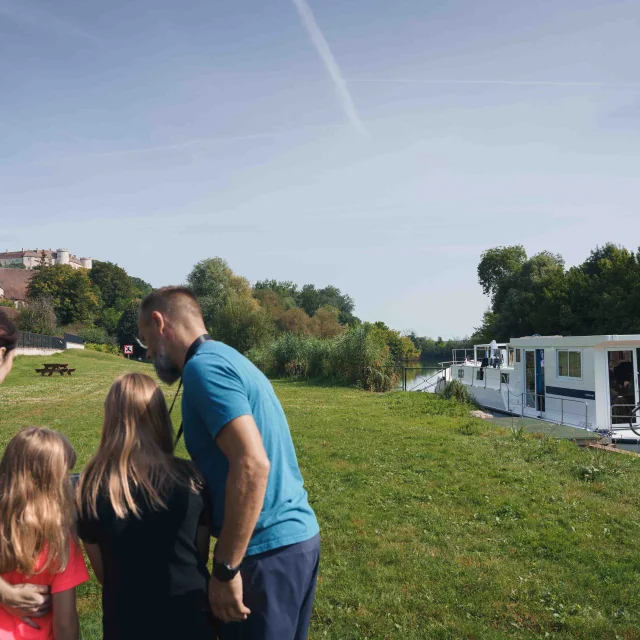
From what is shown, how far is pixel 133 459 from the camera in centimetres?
228

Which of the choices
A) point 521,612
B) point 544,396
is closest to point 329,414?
point 544,396

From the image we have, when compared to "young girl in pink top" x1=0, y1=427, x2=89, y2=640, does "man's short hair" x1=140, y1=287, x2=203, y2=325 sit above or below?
above

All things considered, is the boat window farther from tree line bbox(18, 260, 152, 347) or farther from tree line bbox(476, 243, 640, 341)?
tree line bbox(18, 260, 152, 347)

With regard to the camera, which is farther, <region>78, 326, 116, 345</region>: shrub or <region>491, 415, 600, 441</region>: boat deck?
<region>78, 326, 116, 345</region>: shrub

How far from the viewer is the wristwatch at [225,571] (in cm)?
218

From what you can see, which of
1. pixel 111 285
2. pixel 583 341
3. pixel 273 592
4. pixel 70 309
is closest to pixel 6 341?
pixel 273 592

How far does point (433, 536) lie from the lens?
20.6ft

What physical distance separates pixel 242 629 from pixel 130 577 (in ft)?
1.51

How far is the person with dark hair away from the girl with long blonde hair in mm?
944

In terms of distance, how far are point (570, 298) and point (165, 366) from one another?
49031mm

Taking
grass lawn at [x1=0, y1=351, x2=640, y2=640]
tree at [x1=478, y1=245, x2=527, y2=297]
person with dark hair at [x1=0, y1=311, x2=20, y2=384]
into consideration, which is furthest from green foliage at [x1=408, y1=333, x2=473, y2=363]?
person with dark hair at [x1=0, y1=311, x2=20, y2=384]

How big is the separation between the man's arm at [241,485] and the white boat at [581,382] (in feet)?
49.3

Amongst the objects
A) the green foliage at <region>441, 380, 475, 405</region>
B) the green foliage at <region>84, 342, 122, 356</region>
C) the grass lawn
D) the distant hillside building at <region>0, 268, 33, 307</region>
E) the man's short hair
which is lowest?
the grass lawn

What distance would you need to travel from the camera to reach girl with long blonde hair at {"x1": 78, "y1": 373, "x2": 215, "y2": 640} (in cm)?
221
